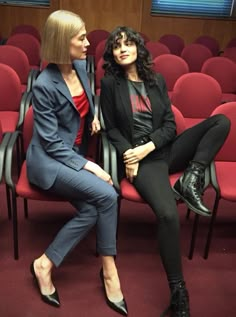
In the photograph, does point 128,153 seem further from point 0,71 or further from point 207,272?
point 0,71

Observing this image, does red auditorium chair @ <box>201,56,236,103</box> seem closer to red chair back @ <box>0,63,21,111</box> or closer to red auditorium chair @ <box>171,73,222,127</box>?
red auditorium chair @ <box>171,73,222,127</box>

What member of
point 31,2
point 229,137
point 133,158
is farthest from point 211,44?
point 133,158

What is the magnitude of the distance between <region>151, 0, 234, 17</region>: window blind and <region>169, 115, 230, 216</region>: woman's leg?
486 centimetres

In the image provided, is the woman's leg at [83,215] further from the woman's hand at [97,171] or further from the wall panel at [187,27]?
the wall panel at [187,27]

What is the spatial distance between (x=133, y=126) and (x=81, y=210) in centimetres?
60

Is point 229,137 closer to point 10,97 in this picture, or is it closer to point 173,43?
point 10,97

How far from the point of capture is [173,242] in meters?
1.88

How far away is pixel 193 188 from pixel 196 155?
0.66ft

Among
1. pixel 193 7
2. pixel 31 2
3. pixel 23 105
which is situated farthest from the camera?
pixel 193 7

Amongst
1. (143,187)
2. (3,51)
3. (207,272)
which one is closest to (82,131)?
(143,187)

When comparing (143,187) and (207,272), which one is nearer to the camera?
(143,187)

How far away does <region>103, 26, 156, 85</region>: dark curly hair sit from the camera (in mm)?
2160

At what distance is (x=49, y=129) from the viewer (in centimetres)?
189

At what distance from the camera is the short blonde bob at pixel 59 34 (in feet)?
5.90
